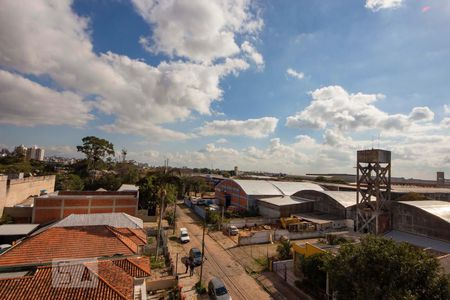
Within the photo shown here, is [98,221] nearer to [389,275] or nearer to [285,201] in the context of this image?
[389,275]

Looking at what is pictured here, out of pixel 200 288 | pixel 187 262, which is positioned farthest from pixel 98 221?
pixel 200 288

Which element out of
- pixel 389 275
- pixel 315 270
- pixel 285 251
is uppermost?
pixel 389 275

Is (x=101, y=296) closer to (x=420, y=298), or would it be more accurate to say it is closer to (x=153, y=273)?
(x=153, y=273)

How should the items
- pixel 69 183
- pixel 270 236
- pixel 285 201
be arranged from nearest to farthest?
pixel 270 236 < pixel 285 201 < pixel 69 183

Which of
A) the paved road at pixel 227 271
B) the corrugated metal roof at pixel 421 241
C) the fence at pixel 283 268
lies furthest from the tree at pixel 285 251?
the corrugated metal roof at pixel 421 241

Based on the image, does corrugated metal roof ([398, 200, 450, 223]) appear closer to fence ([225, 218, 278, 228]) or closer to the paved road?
the paved road

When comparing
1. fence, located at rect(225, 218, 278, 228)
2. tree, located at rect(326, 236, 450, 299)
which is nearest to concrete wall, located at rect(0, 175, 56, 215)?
A: fence, located at rect(225, 218, 278, 228)

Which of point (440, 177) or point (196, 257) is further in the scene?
point (440, 177)

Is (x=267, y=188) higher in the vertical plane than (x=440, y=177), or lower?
lower
